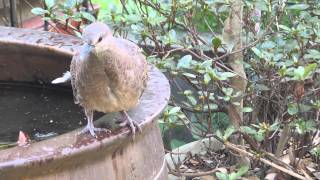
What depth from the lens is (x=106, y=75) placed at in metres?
1.65

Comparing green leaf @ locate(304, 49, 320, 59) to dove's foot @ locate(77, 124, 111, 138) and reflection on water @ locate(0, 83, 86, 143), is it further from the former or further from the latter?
dove's foot @ locate(77, 124, 111, 138)

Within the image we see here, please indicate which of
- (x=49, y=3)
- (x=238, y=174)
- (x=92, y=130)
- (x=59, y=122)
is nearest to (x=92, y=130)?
(x=92, y=130)

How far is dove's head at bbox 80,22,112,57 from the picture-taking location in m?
1.54

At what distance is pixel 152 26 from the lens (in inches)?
107

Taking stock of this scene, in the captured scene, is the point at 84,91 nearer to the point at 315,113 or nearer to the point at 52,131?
the point at 52,131

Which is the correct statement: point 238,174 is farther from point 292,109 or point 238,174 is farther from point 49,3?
point 49,3

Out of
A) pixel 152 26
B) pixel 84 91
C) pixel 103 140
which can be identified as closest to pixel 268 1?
pixel 152 26

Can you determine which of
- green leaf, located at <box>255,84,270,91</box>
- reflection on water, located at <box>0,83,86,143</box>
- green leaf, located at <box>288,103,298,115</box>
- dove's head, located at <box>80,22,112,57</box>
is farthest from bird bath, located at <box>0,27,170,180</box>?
green leaf, located at <box>255,84,270,91</box>

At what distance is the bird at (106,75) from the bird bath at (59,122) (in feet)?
0.11

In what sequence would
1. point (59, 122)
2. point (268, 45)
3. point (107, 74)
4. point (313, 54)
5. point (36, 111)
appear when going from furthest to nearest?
point (268, 45), point (313, 54), point (36, 111), point (59, 122), point (107, 74)

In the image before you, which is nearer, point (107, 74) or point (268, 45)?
point (107, 74)

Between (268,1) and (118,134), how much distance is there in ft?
3.90

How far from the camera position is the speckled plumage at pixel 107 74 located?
1.61 meters

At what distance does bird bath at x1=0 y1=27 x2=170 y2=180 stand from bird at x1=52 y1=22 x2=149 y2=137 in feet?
0.11
